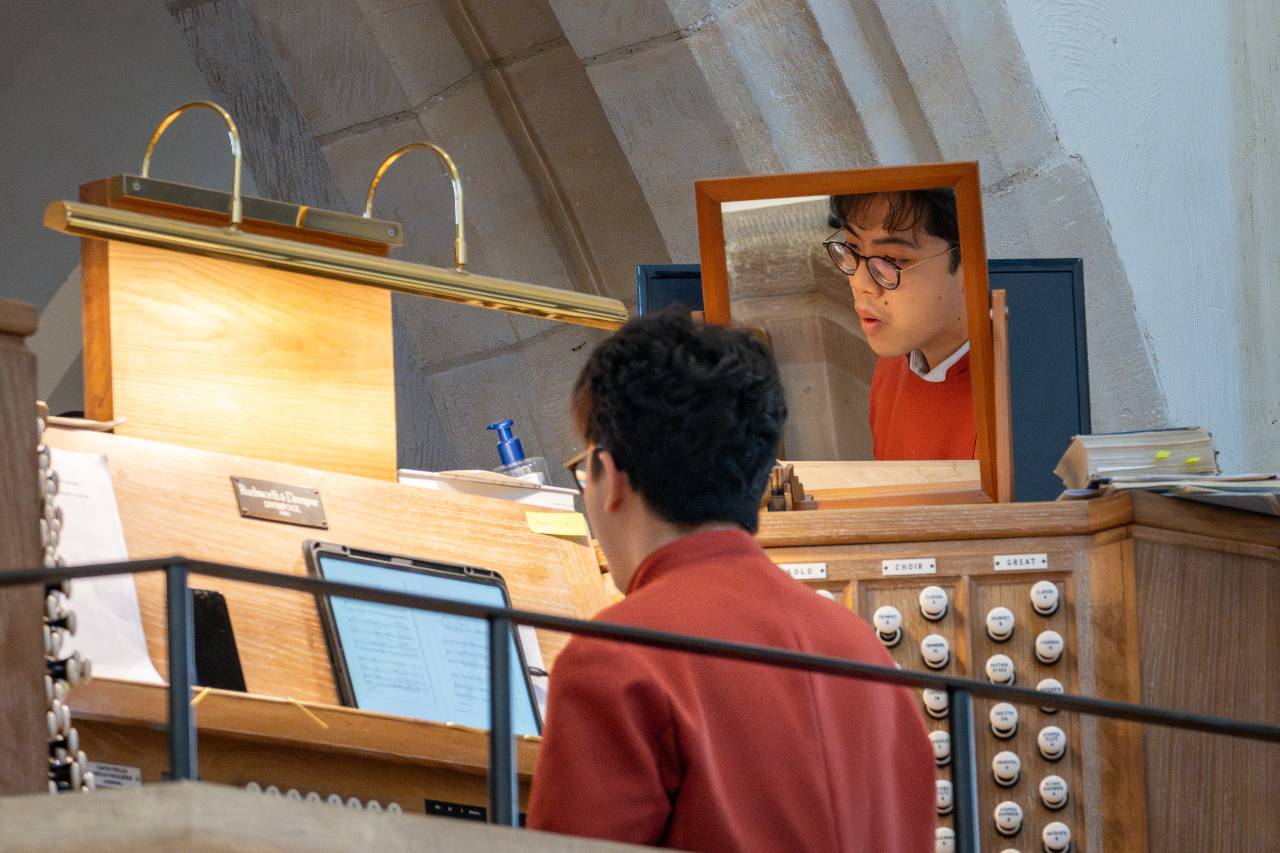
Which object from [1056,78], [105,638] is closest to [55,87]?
[1056,78]

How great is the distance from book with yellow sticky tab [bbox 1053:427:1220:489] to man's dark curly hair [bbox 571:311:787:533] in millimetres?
1096

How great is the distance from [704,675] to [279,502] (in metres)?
1.33

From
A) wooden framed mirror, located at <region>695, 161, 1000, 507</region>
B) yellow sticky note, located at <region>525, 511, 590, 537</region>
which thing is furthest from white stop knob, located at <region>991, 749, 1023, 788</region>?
yellow sticky note, located at <region>525, 511, 590, 537</region>

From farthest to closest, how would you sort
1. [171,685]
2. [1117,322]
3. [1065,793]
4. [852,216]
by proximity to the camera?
[1117,322] → [852,216] → [1065,793] → [171,685]

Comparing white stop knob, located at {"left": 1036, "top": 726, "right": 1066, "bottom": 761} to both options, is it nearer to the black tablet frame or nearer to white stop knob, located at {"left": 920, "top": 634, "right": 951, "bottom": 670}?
white stop knob, located at {"left": 920, "top": 634, "right": 951, "bottom": 670}

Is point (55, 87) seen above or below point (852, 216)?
above

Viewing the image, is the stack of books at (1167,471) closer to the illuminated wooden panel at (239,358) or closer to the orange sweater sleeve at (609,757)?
the illuminated wooden panel at (239,358)

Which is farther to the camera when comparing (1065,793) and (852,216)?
(852,216)

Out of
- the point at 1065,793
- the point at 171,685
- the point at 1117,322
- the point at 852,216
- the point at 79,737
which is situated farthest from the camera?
the point at 1117,322

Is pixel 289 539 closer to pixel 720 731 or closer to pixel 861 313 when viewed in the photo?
pixel 861 313

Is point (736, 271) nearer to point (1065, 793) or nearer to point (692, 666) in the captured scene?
point (1065, 793)

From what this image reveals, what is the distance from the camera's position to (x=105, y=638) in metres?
2.76

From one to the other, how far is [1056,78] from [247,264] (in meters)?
2.84

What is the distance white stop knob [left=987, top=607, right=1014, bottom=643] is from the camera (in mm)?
3334
